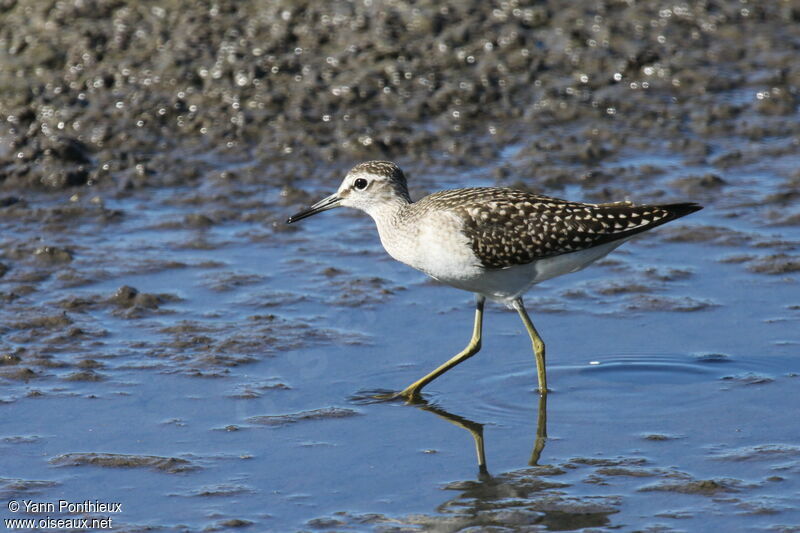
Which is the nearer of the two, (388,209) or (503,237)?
(503,237)

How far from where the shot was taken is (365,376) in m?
8.35

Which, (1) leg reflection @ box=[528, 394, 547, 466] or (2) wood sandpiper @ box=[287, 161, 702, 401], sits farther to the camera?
(2) wood sandpiper @ box=[287, 161, 702, 401]

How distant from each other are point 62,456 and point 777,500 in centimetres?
393

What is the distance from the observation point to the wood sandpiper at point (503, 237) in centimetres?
793

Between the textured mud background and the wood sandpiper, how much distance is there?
2.12 feet

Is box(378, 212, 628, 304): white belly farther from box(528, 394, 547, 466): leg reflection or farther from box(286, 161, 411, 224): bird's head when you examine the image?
box(528, 394, 547, 466): leg reflection

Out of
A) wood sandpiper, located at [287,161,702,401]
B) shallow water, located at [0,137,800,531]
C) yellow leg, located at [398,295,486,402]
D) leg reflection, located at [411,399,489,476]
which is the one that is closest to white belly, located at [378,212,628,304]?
wood sandpiper, located at [287,161,702,401]

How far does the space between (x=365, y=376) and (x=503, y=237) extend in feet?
4.34

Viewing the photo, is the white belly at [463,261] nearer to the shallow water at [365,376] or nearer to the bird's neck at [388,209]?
the bird's neck at [388,209]

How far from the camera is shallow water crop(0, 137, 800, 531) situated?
670cm

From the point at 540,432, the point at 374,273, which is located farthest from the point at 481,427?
the point at 374,273

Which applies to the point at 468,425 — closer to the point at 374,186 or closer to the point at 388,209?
the point at 388,209

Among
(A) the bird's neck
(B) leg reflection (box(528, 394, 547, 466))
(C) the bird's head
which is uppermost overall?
(C) the bird's head

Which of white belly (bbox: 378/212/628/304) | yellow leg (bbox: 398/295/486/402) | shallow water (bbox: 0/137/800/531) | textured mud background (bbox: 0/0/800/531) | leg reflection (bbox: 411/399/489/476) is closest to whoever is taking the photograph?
shallow water (bbox: 0/137/800/531)
